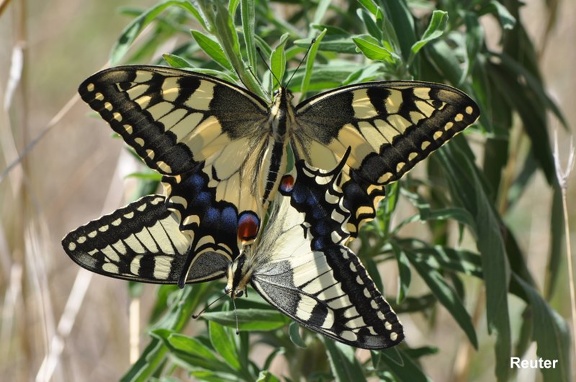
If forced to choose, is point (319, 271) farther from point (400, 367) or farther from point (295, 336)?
point (400, 367)

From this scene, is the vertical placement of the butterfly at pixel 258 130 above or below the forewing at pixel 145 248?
above

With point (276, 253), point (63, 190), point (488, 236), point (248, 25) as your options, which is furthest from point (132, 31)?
point (63, 190)

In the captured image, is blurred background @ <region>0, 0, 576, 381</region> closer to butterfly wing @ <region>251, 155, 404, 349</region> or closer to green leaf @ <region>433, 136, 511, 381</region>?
butterfly wing @ <region>251, 155, 404, 349</region>

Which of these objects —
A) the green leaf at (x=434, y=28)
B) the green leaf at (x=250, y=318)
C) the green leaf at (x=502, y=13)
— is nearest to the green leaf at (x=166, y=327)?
the green leaf at (x=250, y=318)

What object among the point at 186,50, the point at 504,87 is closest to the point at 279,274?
the point at 186,50

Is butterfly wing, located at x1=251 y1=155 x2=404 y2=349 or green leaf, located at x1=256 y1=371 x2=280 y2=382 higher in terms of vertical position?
butterfly wing, located at x1=251 y1=155 x2=404 y2=349

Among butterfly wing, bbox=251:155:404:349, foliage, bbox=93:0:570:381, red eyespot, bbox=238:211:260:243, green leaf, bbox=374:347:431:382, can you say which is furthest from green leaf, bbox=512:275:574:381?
red eyespot, bbox=238:211:260:243

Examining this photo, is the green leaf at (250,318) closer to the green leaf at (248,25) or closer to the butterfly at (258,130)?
the butterfly at (258,130)
